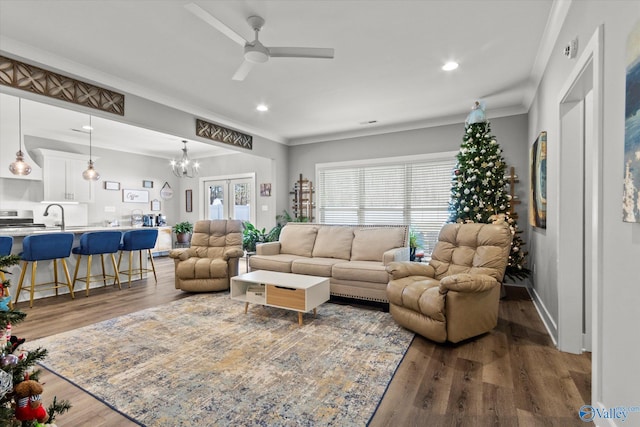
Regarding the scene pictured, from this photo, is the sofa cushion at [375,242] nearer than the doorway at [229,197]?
Yes

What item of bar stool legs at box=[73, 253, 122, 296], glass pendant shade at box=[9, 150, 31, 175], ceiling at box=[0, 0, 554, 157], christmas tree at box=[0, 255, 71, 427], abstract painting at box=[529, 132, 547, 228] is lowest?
bar stool legs at box=[73, 253, 122, 296]

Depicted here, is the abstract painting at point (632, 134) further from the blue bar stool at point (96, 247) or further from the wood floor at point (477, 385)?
the blue bar stool at point (96, 247)

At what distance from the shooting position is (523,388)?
2.07m

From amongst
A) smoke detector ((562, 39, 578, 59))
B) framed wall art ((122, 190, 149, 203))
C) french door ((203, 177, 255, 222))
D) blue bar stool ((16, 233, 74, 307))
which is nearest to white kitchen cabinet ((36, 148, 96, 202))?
framed wall art ((122, 190, 149, 203))

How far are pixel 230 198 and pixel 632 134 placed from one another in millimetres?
7598

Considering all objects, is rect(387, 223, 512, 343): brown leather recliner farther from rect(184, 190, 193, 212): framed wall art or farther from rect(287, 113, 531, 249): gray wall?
rect(184, 190, 193, 212): framed wall art

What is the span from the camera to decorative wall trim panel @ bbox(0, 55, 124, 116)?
2945 mm

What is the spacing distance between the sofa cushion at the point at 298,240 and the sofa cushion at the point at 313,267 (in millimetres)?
549

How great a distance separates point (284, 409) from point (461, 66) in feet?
12.1

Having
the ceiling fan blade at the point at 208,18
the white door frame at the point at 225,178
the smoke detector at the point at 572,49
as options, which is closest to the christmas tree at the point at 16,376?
the ceiling fan blade at the point at 208,18

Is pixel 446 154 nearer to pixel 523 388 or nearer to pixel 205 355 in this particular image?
pixel 523 388

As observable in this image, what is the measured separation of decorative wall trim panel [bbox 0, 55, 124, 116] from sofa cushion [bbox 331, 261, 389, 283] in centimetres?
330

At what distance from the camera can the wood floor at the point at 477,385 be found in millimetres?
1788

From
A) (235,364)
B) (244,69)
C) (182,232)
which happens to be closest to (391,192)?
(244,69)
